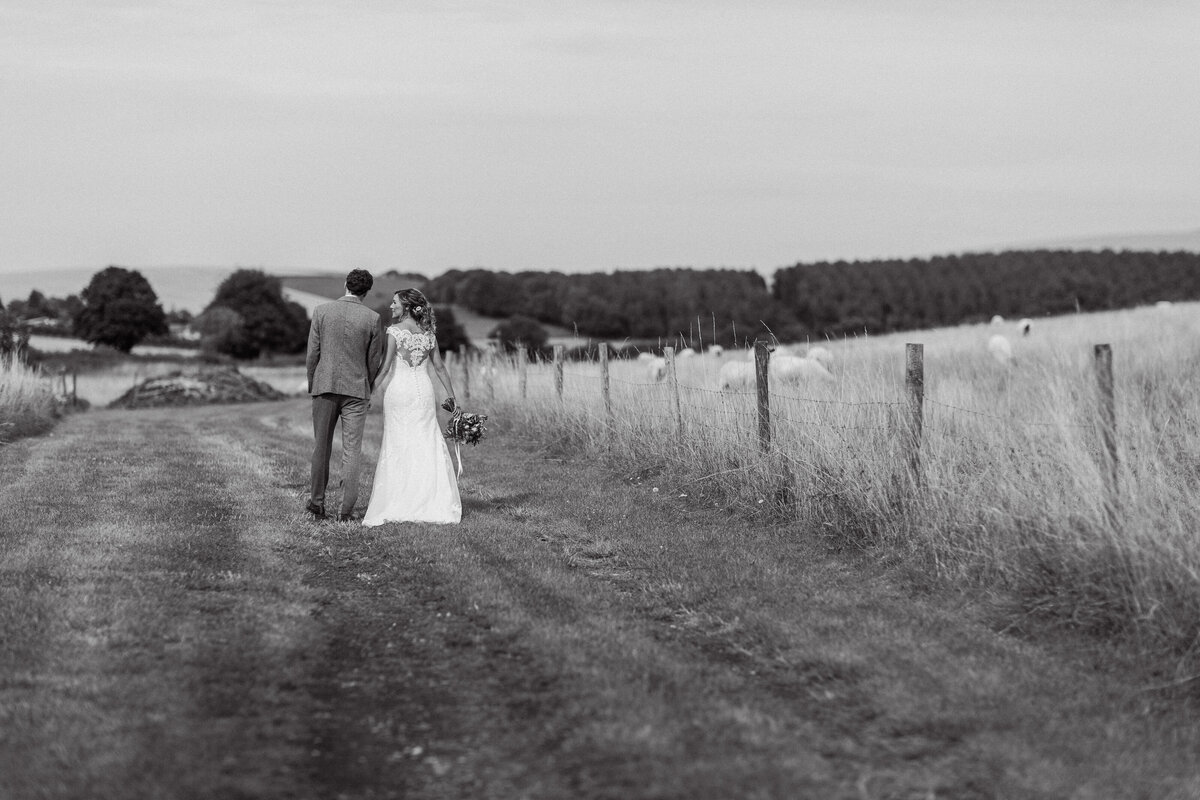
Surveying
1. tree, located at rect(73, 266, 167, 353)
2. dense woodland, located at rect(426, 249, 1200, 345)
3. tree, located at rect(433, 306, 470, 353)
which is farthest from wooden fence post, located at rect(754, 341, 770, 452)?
tree, located at rect(73, 266, 167, 353)

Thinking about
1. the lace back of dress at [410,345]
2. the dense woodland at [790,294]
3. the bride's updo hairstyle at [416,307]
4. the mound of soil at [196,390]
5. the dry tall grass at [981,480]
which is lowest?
the mound of soil at [196,390]

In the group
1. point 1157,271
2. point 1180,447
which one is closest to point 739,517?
point 1180,447

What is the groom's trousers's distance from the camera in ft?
39.5

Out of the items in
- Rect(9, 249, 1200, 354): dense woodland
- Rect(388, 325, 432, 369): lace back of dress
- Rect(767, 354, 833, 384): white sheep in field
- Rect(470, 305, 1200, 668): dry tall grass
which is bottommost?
Rect(470, 305, 1200, 668): dry tall grass

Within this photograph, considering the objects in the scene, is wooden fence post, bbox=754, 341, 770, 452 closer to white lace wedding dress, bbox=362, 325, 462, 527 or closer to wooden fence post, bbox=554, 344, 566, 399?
white lace wedding dress, bbox=362, 325, 462, 527

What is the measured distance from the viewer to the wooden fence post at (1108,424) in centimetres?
825

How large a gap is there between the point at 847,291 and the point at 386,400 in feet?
293

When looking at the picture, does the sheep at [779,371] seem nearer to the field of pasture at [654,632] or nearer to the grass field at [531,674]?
the field of pasture at [654,632]

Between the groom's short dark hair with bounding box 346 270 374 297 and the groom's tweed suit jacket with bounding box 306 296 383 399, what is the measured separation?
0.09 metres

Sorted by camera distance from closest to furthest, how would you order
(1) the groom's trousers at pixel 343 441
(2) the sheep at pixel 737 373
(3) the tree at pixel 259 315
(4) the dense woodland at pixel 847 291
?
(1) the groom's trousers at pixel 343 441
(2) the sheep at pixel 737 373
(4) the dense woodland at pixel 847 291
(3) the tree at pixel 259 315

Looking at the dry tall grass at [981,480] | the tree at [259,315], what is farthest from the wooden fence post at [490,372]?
the tree at [259,315]

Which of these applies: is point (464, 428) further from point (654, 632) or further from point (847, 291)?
point (847, 291)

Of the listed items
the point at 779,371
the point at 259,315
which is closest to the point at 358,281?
the point at 779,371

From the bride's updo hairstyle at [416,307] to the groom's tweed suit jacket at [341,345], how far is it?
12.3 inches
